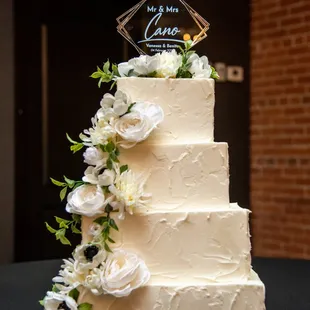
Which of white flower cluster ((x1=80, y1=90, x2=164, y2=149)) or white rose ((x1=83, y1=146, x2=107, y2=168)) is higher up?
white flower cluster ((x1=80, y1=90, x2=164, y2=149))

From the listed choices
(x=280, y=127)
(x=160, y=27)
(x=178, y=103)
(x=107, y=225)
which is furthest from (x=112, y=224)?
(x=280, y=127)

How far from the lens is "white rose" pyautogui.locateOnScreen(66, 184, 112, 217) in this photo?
1.52 meters

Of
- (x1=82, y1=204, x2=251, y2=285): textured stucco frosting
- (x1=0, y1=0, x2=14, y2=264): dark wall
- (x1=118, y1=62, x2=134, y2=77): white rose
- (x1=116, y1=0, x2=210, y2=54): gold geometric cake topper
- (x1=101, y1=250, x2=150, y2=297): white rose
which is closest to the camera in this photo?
(x1=101, y1=250, x2=150, y2=297): white rose

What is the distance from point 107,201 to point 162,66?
1.39 feet

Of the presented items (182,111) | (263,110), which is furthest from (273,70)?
(182,111)

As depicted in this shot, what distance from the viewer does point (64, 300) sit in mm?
1594

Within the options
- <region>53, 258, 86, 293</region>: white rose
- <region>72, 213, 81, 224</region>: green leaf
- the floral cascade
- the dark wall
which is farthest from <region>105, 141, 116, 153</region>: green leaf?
the dark wall

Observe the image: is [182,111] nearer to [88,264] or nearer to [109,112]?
[109,112]

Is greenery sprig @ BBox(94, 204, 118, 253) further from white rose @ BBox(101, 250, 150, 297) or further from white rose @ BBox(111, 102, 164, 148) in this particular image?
white rose @ BBox(111, 102, 164, 148)

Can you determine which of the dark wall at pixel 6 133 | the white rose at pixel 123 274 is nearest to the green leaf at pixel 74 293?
the white rose at pixel 123 274

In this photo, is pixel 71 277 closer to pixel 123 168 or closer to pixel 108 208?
pixel 108 208

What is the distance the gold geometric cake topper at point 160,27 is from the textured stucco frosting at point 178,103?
16 cm

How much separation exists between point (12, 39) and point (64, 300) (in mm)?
2421

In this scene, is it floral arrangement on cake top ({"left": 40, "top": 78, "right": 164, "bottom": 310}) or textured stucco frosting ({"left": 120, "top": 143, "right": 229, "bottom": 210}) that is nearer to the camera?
floral arrangement on cake top ({"left": 40, "top": 78, "right": 164, "bottom": 310})
